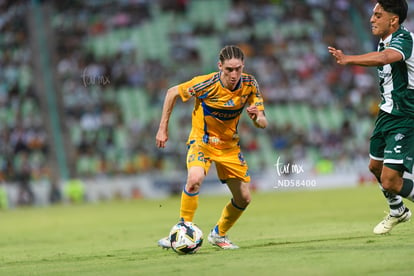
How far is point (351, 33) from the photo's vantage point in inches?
1300

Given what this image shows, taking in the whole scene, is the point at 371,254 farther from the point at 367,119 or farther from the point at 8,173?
the point at 367,119

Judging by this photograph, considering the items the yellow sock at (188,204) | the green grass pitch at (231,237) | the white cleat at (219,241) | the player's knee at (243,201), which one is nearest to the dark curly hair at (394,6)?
the green grass pitch at (231,237)

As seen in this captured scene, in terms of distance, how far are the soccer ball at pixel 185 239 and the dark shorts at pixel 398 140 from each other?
7.65 feet

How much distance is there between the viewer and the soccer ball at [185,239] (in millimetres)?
9180

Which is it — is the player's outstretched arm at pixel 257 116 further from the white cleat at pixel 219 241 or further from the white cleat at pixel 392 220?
the white cleat at pixel 392 220

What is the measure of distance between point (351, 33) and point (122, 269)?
26.4 m

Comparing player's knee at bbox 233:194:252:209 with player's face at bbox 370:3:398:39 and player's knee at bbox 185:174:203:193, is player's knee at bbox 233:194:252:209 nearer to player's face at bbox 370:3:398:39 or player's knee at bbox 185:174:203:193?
player's knee at bbox 185:174:203:193

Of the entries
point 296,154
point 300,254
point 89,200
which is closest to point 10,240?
point 300,254

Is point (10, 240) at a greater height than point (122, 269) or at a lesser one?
lesser

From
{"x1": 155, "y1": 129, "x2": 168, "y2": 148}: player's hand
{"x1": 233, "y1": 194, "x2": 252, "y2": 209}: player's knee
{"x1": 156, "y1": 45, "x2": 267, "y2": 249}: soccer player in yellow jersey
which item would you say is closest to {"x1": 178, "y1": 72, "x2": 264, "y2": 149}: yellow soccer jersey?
{"x1": 156, "y1": 45, "x2": 267, "y2": 249}: soccer player in yellow jersey

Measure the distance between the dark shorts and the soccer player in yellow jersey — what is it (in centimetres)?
148

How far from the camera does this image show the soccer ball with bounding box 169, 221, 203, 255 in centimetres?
918

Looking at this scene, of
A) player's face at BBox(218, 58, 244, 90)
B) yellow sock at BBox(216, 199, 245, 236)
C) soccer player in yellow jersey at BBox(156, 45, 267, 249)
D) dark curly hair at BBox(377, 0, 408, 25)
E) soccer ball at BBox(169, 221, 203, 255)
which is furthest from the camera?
yellow sock at BBox(216, 199, 245, 236)

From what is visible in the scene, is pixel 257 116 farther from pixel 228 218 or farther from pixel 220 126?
pixel 228 218
